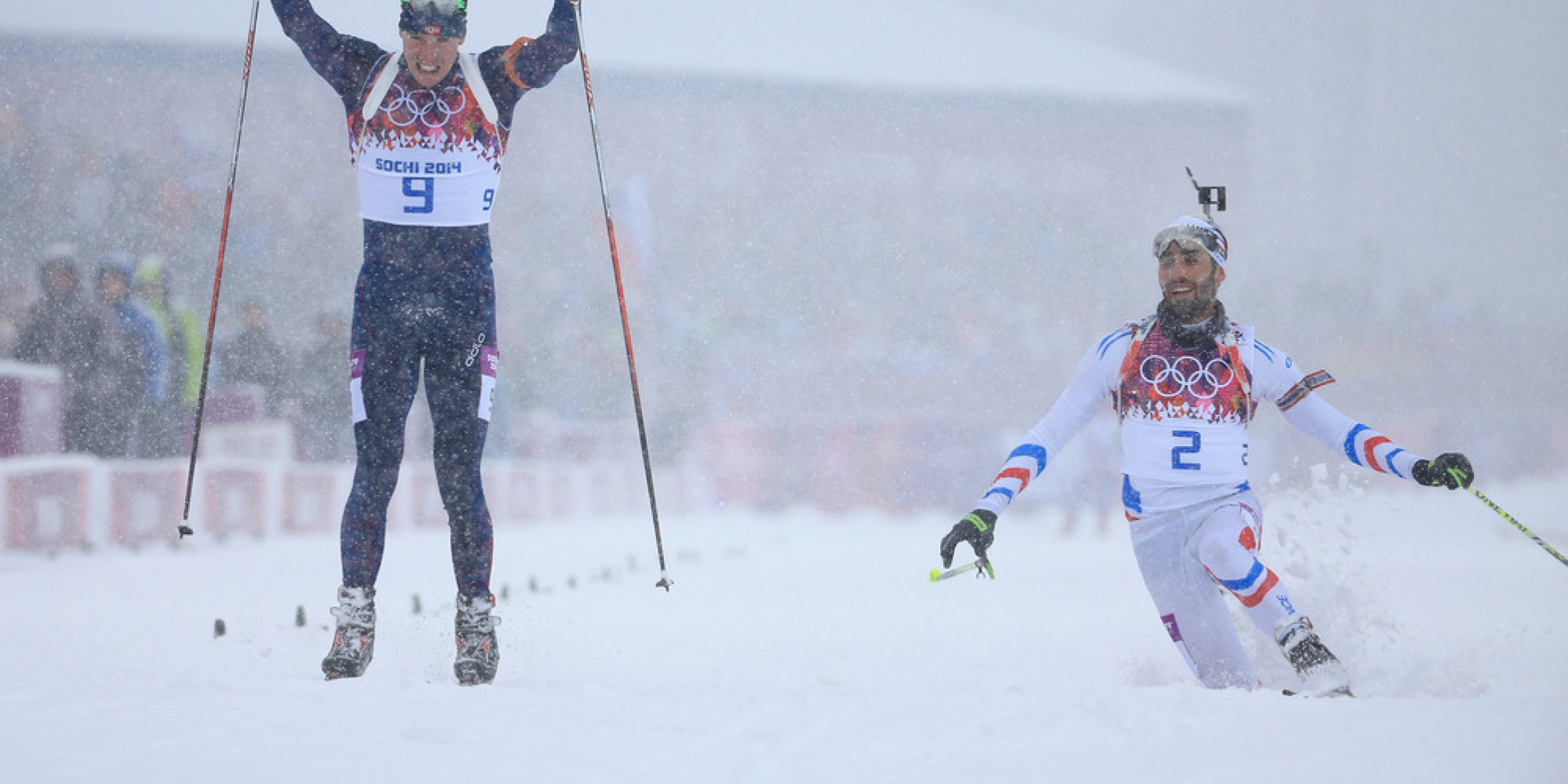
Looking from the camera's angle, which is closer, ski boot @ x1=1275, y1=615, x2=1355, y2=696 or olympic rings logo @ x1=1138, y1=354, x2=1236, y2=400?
ski boot @ x1=1275, y1=615, x2=1355, y2=696

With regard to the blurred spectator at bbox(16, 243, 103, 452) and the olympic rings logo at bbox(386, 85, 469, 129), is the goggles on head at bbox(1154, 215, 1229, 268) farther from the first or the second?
the blurred spectator at bbox(16, 243, 103, 452)

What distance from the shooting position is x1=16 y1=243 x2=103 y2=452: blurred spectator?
9008 millimetres

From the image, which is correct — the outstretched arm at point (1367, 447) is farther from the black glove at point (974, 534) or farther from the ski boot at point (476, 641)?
the ski boot at point (476, 641)

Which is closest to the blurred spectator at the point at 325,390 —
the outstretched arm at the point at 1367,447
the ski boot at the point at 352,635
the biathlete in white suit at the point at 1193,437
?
the ski boot at the point at 352,635

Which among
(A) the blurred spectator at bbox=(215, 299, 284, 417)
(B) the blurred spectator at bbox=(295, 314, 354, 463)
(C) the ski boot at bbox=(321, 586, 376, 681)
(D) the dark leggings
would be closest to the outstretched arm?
(D) the dark leggings

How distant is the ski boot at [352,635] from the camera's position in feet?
12.8

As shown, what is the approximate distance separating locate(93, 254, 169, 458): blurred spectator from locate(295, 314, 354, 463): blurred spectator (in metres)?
1.31

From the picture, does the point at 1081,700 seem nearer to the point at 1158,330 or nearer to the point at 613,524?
the point at 1158,330

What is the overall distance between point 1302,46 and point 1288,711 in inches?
1304

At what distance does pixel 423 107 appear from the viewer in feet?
13.4

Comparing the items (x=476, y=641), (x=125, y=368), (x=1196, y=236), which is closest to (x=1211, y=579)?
(x=1196, y=236)

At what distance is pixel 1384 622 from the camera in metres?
4.76

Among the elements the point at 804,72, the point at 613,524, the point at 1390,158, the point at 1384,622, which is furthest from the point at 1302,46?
the point at 1384,622

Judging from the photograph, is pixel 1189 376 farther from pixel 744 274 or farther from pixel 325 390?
pixel 744 274
